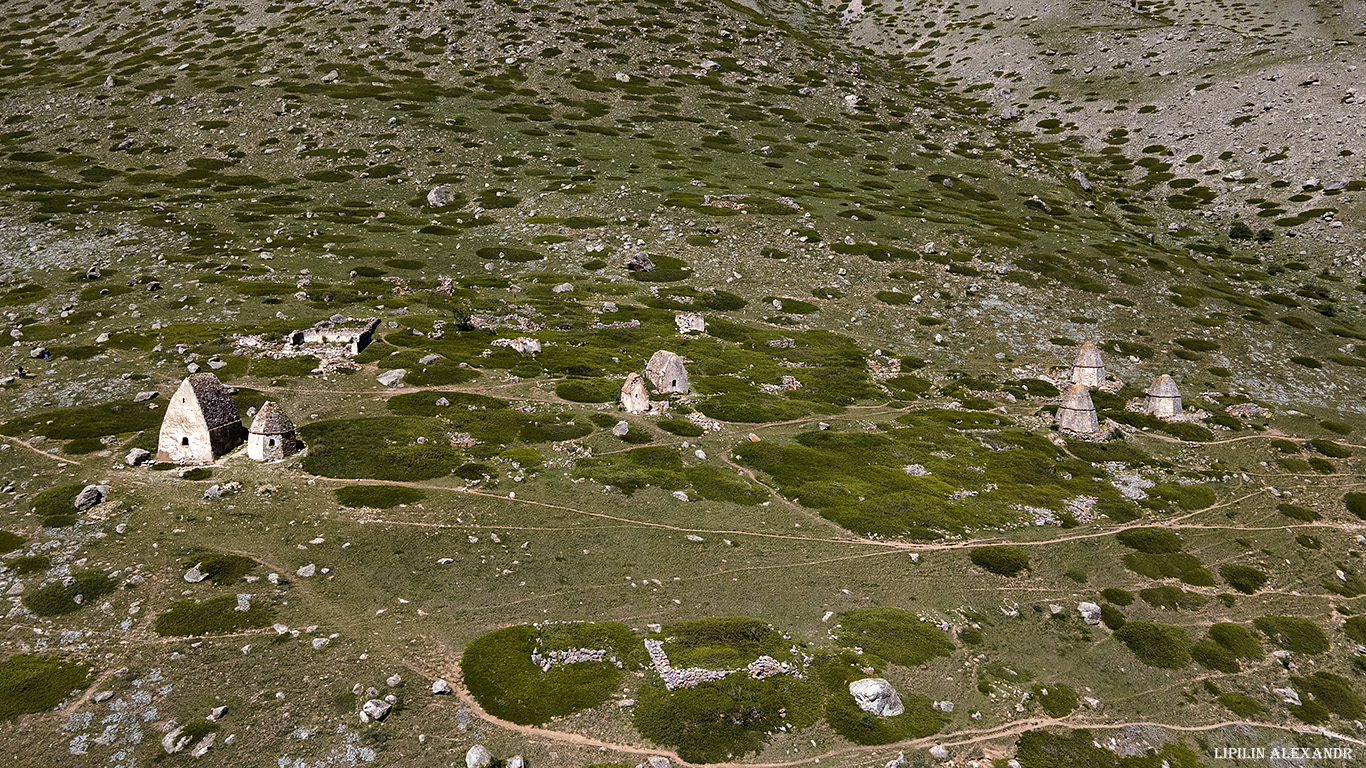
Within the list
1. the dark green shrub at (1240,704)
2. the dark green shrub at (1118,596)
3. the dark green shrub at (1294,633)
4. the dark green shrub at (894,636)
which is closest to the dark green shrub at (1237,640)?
the dark green shrub at (1294,633)

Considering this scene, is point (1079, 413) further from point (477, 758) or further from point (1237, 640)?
point (477, 758)

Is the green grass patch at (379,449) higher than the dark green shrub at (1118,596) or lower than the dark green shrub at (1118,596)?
higher

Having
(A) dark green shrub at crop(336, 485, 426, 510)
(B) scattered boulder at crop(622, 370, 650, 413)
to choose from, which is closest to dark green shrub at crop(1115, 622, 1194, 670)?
(B) scattered boulder at crop(622, 370, 650, 413)

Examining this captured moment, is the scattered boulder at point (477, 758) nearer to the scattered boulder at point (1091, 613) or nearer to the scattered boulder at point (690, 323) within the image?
the scattered boulder at point (1091, 613)

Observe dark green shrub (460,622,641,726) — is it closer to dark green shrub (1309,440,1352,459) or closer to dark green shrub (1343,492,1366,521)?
dark green shrub (1343,492,1366,521)

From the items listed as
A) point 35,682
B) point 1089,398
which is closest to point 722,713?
point 35,682

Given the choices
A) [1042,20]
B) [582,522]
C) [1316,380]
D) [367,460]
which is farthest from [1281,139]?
[367,460]

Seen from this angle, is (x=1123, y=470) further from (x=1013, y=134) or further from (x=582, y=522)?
(x=1013, y=134)
